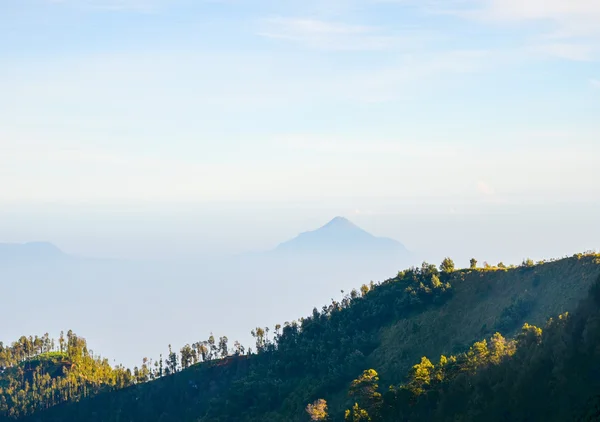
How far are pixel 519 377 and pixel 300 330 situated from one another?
3007 inches

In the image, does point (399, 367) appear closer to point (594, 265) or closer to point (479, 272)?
point (479, 272)

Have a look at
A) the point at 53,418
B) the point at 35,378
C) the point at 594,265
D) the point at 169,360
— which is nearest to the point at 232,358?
the point at 169,360

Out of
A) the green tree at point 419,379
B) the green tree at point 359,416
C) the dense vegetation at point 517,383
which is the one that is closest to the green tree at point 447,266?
the dense vegetation at point 517,383

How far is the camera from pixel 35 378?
149 m

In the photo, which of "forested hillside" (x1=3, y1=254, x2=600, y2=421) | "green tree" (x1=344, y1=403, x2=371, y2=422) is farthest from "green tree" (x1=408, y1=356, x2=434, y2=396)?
"green tree" (x1=344, y1=403, x2=371, y2=422)

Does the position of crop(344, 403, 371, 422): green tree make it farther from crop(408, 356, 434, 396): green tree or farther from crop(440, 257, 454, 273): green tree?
crop(440, 257, 454, 273): green tree

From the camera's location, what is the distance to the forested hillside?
2506 inches

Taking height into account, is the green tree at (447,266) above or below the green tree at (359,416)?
above

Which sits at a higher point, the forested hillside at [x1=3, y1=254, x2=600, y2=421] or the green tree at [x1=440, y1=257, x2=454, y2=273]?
the green tree at [x1=440, y1=257, x2=454, y2=273]

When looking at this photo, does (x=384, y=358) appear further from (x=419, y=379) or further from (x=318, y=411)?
(x=419, y=379)

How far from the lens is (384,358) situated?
10006 cm

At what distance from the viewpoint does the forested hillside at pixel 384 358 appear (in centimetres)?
6366

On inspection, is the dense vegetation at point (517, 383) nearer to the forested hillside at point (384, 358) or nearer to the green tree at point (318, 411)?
the forested hillside at point (384, 358)

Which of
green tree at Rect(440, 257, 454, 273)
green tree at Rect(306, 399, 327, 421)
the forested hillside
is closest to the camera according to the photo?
the forested hillside
